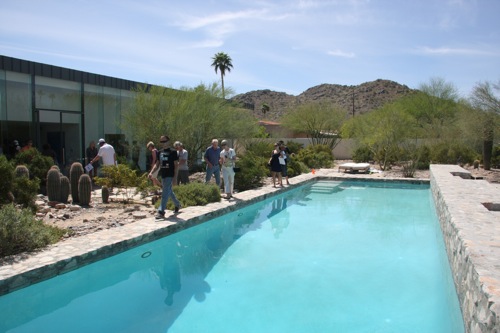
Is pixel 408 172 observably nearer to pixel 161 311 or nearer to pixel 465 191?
pixel 465 191

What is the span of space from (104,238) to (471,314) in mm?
5464

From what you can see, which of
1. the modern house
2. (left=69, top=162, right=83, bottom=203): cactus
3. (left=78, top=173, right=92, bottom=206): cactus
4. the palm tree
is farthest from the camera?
the palm tree

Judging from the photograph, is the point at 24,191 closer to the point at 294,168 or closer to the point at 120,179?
the point at 120,179

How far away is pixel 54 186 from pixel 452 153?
2087cm

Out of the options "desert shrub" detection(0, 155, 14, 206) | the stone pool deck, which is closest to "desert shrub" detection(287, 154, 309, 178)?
the stone pool deck

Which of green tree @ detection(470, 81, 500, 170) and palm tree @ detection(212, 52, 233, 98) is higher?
palm tree @ detection(212, 52, 233, 98)

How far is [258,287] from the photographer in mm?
5898

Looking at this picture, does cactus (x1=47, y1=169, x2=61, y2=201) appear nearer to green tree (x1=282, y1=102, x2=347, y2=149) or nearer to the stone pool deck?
the stone pool deck

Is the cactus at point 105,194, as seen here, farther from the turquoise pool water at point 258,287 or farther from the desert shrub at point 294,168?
the desert shrub at point 294,168

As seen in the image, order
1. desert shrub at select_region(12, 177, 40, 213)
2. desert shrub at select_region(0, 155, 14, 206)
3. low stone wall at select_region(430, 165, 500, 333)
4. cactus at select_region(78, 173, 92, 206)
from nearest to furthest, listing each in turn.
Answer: low stone wall at select_region(430, 165, 500, 333)
desert shrub at select_region(0, 155, 14, 206)
desert shrub at select_region(12, 177, 40, 213)
cactus at select_region(78, 173, 92, 206)

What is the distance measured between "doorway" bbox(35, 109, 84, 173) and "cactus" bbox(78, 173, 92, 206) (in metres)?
4.63

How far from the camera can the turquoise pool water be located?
480cm

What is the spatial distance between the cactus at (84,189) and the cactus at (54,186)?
0.57 metres

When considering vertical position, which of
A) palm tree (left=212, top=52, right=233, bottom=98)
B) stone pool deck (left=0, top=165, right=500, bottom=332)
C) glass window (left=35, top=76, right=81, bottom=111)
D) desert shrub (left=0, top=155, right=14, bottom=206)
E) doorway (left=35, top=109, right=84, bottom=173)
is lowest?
stone pool deck (left=0, top=165, right=500, bottom=332)
